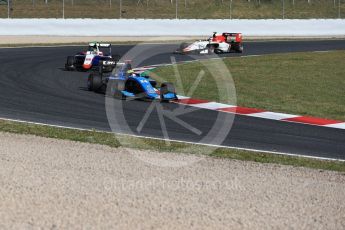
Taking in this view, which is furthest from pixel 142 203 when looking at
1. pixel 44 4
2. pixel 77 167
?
pixel 44 4

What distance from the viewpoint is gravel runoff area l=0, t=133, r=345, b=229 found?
7.23 meters

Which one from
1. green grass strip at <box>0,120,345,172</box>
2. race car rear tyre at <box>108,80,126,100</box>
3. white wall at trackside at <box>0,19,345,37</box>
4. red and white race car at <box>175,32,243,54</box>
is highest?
white wall at trackside at <box>0,19,345,37</box>

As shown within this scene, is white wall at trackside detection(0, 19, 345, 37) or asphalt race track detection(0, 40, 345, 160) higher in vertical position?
white wall at trackside detection(0, 19, 345, 37)

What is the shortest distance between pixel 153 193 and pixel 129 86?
9.14m

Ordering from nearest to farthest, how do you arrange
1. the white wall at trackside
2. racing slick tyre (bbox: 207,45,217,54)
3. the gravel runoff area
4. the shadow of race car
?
the gravel runoff area → the shadow of race car → racing slick tyre (bbox: 207,45,217,54) → the white wall at trackside

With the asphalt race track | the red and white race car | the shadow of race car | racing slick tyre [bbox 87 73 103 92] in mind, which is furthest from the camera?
the red and white race car

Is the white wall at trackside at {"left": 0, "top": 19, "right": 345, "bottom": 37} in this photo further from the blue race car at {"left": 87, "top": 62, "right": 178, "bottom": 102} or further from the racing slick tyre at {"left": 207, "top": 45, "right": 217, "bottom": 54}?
the blue race car at {"left": 87, "top": 62, "right": 178, "bottom": 102}

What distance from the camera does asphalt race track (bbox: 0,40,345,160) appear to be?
12430 mm

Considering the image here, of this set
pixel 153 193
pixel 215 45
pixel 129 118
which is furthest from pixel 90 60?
pixel 153 193

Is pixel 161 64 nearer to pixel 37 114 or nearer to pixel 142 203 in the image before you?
pixel 37 114

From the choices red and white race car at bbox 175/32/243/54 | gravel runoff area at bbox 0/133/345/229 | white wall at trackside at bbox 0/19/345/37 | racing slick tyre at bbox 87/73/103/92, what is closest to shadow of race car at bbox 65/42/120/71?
racing slick tyre at bbox 87/73/103/92

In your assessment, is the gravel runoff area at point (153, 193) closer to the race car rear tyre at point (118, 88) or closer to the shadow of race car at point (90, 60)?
the race car rear tyre at point (118, 88)

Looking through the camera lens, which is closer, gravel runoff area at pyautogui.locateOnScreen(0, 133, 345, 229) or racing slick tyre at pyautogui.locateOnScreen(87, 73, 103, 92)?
gravel runoff area at pyautogui.locateOnScreen(0, 133, 345, 229)

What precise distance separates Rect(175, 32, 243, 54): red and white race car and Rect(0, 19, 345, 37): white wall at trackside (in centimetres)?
910
